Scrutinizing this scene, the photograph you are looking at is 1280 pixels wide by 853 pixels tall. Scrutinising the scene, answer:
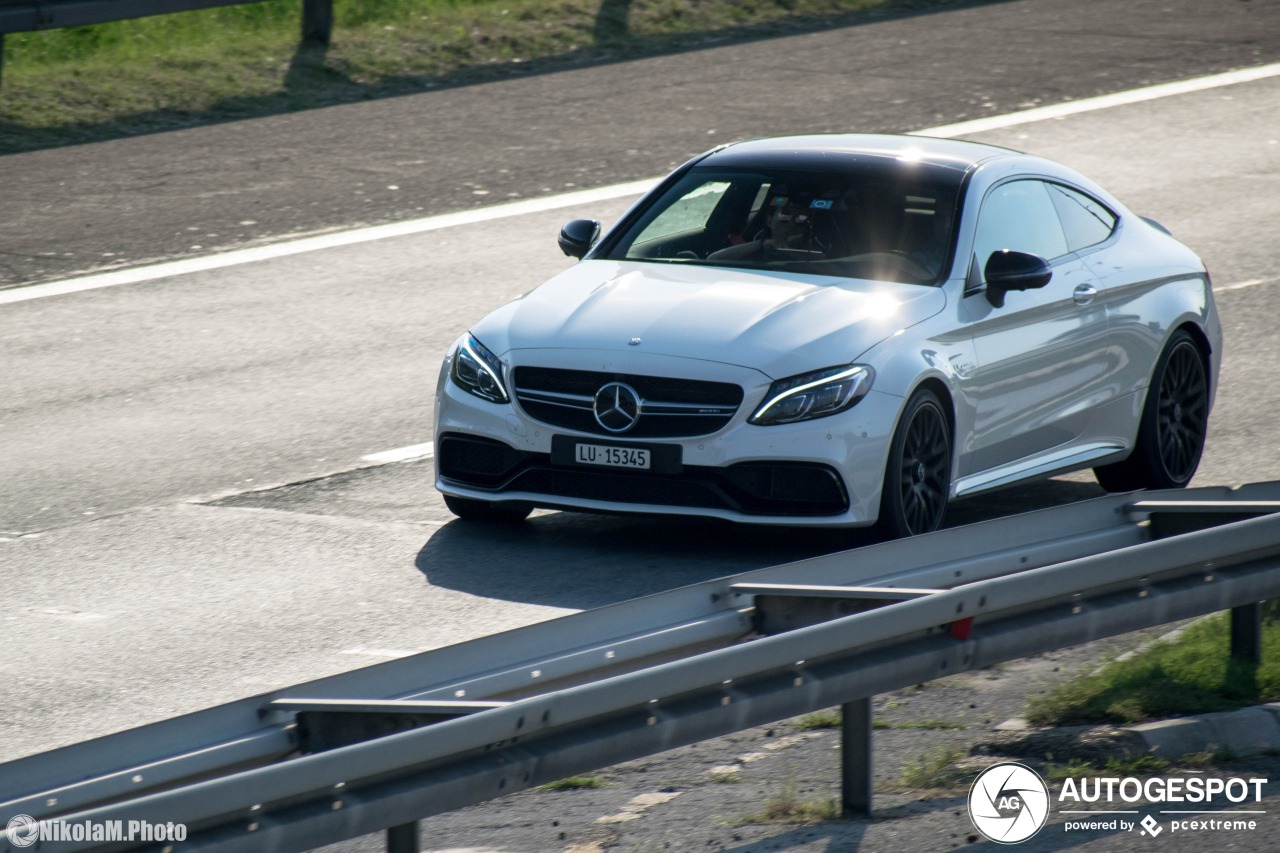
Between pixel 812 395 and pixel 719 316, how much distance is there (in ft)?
1.77

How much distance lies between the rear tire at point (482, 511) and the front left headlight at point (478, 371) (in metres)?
0.46

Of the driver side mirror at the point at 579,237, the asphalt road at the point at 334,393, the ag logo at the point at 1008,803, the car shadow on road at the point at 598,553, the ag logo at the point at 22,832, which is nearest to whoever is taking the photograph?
the ag logo at the point at 22,832

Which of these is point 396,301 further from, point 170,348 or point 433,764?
point 433,764

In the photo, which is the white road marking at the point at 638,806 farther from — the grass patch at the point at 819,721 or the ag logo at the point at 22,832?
the ag logo at the point at 22,832

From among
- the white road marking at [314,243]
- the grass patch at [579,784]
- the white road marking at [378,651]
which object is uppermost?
the grass patch at [579,784]

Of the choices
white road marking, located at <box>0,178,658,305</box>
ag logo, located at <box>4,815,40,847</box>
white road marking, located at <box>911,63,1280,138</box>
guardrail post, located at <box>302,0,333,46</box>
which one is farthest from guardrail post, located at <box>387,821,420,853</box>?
guardrail post, located at <box>302,0,333,46</box>

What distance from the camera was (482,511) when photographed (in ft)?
30.8

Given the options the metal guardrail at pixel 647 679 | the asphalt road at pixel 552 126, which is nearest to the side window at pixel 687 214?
the metal guardrail at pixel 647 679

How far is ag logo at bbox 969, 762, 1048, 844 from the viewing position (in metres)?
5.35

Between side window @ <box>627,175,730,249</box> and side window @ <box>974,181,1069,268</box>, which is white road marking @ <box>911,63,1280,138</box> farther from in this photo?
side window @ <box>627,175,730,249</box>

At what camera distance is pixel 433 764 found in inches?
181

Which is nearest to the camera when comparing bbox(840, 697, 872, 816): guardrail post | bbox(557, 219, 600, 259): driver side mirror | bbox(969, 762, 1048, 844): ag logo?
bbox(969, 762, 1048, 844): ag logo

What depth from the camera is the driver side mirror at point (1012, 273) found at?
9195mm

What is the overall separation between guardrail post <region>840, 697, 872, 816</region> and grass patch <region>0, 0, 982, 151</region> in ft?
44.7
